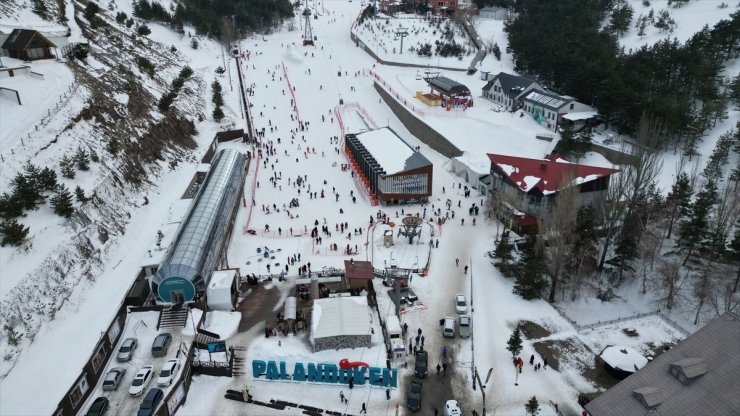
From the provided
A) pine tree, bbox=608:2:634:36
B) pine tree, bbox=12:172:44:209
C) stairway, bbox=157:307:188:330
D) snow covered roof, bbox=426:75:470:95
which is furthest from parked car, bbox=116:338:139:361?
pine tree, bbox=608:2:634:36

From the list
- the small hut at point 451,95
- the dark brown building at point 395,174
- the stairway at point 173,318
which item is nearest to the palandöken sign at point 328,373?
the stairway at point 173,318

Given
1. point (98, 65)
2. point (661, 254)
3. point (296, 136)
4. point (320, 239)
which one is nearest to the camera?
point (661, 254)

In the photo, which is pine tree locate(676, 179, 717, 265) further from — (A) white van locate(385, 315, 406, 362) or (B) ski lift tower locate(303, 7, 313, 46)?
(B) ski lift tower locate(303, 7, 313, 46)

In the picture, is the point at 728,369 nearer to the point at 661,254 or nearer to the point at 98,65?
the point at 661,254

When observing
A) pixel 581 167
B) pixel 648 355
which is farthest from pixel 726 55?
pixel 648 355

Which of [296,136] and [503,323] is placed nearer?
[503,323]

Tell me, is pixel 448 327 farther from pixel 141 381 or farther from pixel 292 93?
pixel 292 93

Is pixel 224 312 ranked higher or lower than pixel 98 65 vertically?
lower

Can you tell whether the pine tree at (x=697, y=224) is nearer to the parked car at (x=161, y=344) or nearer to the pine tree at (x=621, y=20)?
the parked car at (x=161, y=344)
